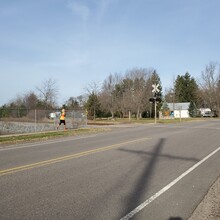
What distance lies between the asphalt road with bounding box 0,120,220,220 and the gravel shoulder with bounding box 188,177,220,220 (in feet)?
0.39

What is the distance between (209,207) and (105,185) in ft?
7.67

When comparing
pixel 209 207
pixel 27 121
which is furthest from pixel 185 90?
pixel 209 207

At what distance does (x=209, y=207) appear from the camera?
5445 mm

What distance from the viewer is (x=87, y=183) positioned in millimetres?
6992

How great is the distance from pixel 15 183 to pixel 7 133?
16067 mm

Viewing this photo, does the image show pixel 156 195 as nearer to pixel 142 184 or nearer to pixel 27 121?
pixel 142 184

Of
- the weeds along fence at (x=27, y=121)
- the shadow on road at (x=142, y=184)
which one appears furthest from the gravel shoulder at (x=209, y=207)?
the weeds along fence at (x=27, y=121)

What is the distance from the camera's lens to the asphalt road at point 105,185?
518 centimetres

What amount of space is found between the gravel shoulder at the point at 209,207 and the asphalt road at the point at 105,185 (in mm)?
119

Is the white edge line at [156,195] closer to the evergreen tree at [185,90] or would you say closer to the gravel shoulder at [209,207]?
the gravel shoulder at [209,207]

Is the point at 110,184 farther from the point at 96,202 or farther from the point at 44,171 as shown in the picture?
the point at 44,171

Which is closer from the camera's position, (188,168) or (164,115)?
(188,168)

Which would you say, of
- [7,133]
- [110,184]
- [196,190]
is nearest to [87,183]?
[110,184]

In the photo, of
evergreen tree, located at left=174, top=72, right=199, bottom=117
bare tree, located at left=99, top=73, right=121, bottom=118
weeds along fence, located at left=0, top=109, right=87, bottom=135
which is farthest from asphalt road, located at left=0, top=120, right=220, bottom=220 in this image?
evergreen tree, located at left=174, top=72, right=199, bottom=117
